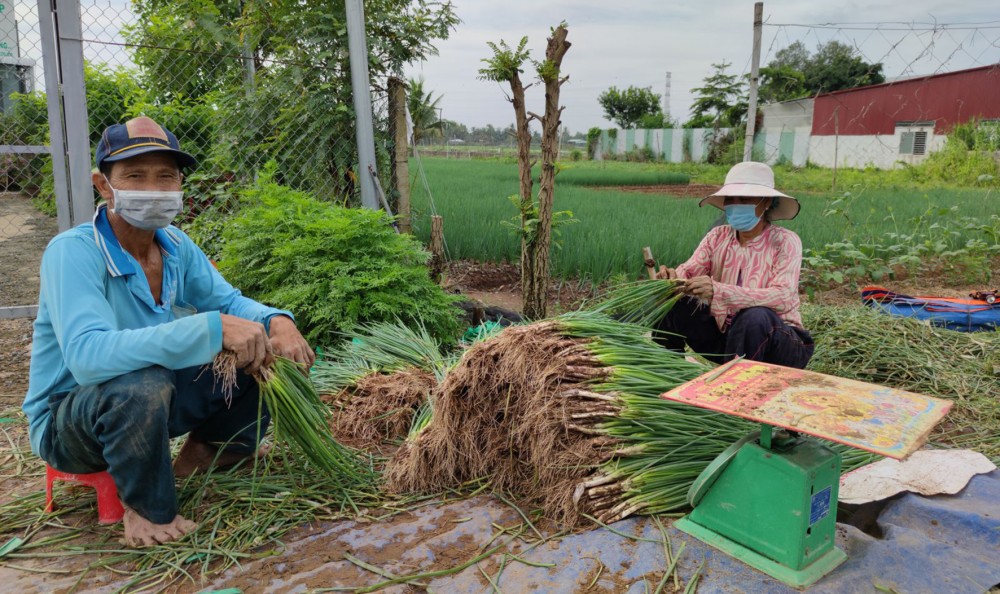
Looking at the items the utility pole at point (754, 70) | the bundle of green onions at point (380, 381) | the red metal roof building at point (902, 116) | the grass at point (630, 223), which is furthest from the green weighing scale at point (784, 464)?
the red metal roof building at point (902, 116)

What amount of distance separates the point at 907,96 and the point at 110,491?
23.9 meters

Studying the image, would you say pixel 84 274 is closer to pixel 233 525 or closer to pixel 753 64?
pixel 233 525

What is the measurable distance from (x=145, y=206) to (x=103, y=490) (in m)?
0.86

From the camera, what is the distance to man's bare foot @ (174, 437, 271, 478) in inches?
88.8

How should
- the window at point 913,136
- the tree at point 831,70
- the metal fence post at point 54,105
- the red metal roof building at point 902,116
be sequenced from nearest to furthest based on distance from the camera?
the metal fence post at point 54,105, the red metal roof building at point 902,116, the window at point 913,136, the tree at point 831,70

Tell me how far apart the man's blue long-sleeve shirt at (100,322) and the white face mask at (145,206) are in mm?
70

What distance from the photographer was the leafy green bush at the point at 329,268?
3.41 metres

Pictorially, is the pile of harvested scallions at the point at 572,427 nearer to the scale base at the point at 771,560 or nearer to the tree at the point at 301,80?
the scale base at the point at 771,560

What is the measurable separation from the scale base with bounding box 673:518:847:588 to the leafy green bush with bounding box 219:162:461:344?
2034mm

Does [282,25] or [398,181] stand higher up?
[282,25]

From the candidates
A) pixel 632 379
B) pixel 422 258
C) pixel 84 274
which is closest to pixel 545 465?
pixel 632 379

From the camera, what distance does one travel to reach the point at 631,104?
4175cm

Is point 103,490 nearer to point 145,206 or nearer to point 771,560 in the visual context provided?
point 145,206

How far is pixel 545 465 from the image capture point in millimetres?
1976
